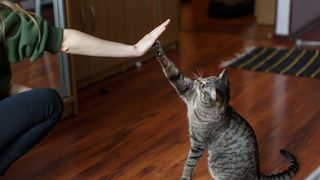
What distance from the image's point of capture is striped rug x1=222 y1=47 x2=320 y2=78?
11.6ft

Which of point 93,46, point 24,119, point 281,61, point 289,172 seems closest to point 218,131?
point 289,172

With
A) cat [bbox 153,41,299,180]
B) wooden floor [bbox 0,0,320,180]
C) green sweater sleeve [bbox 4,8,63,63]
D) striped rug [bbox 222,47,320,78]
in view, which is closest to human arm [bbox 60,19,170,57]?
green sweater sleeve [bbox 4,8,63,63]

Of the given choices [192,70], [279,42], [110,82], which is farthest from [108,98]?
[279,42]

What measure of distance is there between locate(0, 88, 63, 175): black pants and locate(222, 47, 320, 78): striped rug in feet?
6.76

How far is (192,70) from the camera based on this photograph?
11.9 ft

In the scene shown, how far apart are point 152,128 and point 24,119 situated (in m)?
1.06

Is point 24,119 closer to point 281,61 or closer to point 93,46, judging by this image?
point 93,46

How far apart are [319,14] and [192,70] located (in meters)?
1.89

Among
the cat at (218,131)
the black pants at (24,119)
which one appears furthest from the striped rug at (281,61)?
the black pants at (24,119)

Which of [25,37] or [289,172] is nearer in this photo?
[25,37]

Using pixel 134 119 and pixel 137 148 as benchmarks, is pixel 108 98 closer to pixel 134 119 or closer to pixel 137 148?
pixel 134 119

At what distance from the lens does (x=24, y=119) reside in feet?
5.69

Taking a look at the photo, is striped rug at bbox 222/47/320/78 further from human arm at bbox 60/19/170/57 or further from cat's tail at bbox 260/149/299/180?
human arm at bbox 60/19/170/57

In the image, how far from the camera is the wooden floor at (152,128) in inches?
89.7
